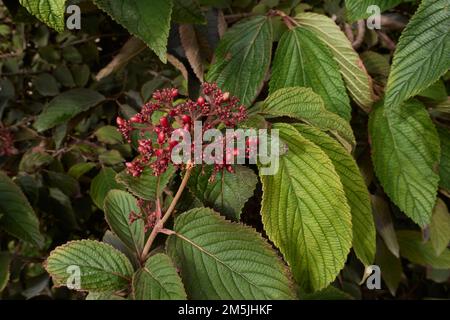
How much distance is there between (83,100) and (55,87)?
0.21m

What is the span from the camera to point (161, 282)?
1.93 ft

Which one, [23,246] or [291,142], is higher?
[291,142]

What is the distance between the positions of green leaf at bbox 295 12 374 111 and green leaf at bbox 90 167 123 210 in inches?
19.2

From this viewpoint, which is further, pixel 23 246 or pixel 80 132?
pixel 23 246

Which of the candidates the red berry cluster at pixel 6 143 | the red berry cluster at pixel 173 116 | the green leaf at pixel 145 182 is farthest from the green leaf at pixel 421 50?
the red berry cluster at pixel 6 143

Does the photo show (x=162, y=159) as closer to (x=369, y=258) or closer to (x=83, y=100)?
(x=369, y=258)

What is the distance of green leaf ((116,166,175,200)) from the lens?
70cm

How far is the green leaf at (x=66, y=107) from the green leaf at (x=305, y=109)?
0.58m

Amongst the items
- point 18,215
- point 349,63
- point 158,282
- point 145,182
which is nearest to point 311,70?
point 349,63

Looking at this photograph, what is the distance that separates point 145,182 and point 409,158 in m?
0.40

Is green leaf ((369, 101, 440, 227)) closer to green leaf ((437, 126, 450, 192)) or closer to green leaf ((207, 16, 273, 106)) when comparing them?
green leaf ((437, 126, 450, 192))

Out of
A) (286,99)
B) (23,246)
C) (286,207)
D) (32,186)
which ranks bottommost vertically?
(23,246)

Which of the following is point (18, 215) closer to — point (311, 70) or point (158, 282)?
point (158, 282)

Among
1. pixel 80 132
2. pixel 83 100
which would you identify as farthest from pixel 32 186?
pixel 80 132
